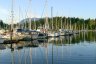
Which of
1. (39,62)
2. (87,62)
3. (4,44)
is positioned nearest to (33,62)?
(39,62)

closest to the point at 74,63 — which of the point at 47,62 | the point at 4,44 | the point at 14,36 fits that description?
the point at 47,62

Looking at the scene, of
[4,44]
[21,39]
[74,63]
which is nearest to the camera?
[74,63]

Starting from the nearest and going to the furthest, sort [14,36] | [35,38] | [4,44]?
1. [4,44]
2. [14,36]
3. [35,38]

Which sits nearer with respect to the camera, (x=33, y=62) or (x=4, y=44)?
(x=33, y=62)

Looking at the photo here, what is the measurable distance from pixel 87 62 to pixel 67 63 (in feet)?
6.61

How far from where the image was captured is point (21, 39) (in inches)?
2363

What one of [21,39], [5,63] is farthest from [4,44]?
[5,63]

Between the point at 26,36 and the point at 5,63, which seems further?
the point at 26,36

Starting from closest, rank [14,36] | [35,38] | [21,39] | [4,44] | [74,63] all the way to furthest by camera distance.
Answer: [74,63] < [4,44] < [14,36] < [21,39] < [35,38]

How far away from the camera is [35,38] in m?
67.1

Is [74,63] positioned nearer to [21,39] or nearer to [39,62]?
[39,62]

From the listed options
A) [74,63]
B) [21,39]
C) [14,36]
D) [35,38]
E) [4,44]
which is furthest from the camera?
[35,38]

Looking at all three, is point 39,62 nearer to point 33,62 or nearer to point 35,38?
point 33,62

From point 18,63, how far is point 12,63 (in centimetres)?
60
